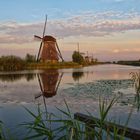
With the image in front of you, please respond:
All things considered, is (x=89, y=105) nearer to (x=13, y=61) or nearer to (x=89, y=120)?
(x=89, y=120)

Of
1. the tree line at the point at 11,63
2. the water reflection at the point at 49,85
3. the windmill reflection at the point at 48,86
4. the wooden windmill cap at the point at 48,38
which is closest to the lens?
the windmill reflection at the point at 48,86

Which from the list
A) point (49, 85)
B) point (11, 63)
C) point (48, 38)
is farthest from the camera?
point (48, 38)

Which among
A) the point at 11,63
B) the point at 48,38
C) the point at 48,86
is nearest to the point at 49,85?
the point at 48,86

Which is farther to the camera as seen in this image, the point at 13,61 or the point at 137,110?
the point at 13,61

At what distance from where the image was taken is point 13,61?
160 feet

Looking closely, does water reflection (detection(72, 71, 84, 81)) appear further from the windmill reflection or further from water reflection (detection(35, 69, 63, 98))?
the windmill reflection

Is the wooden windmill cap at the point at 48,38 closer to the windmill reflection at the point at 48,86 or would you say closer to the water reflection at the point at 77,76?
the water reflection at the point at 77,76

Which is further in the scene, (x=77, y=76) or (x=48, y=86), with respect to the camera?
(x=77, y=76)

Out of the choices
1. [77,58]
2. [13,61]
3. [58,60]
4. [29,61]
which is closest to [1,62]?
[13,61]

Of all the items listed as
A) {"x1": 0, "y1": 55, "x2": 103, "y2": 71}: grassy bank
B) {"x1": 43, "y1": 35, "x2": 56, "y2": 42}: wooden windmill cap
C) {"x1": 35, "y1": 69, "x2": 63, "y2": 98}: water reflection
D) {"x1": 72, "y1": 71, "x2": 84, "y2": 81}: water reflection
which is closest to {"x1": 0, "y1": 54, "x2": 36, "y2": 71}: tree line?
{"x1": 0, "y1": 55, "x2": 103, "y2": 71}: grassy bank

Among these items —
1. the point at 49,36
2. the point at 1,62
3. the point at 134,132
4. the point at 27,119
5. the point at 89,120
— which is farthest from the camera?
the point at 49,36

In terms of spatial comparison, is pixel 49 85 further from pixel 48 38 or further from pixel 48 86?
pixel 48 38

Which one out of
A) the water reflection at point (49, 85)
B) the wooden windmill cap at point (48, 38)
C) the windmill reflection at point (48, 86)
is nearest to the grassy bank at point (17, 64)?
the wooden windmill cap at point (48, 38)

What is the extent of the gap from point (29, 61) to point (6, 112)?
49.5 metres
